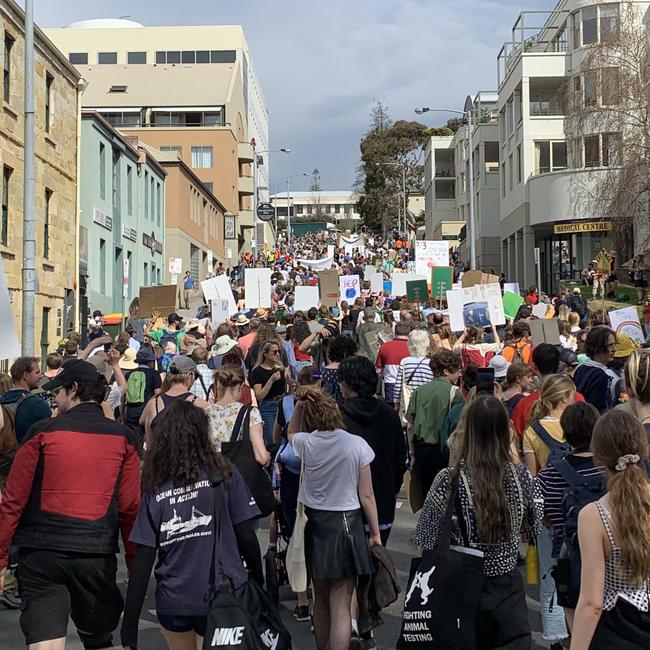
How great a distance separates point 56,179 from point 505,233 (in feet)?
104

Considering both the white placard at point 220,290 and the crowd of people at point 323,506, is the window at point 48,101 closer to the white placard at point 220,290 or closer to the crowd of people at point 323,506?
the white placard at point 220,290

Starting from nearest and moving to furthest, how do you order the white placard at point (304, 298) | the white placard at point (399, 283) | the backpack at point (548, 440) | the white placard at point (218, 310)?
the backpack at point (548, 440), the white placard at point (218, 310), the white placard at point (304, 298), the white placard at point (399, 283)

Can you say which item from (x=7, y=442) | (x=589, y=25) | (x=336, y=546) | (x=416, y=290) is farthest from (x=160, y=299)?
(x=589, y=25)

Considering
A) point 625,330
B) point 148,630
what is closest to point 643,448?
point 148,630

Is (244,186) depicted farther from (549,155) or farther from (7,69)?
(7,69)

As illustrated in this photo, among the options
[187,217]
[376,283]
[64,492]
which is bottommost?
[64,492]

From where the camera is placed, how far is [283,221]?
161125 millimetres

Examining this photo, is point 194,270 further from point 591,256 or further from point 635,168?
point 635,168

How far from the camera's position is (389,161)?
9494 centimetres

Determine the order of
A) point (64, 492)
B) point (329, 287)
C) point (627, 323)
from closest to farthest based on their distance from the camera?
point (64, 492), point (627, 323), point (329, 287)

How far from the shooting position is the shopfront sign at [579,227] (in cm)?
4277

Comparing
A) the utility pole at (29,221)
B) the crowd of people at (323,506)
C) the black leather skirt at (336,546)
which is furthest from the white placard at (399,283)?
the black leather skirt at (336,546)

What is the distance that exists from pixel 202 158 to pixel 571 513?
63.8 m

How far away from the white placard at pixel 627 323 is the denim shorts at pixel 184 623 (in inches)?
349
